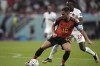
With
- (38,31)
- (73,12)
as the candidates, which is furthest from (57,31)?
(38,31)

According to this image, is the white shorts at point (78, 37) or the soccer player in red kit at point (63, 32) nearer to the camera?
the soccer player in red kit at point (63, 32)

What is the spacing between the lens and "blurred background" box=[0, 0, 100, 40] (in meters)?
37.1

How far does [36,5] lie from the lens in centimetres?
3809

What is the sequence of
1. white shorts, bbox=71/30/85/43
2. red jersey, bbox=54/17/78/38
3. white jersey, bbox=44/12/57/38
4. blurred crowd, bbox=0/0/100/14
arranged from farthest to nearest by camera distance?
1. blurred crowd, bbox=0/0/100/14
2. white jersey, bbox=44/12/57/38
3. white shorts, bbox=71/30/85/43
4. red jersey, bbox=54/17/78/38

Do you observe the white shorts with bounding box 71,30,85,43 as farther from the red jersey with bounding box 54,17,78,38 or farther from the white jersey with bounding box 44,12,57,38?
the white jersey with bounding box 44,12,57,38

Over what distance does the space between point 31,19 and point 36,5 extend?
1508 millimetres

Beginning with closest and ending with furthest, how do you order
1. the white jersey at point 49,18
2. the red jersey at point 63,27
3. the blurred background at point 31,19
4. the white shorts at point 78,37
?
the red jersey at point 63,27 < the white shorts at point 78,37 < the white jersey at point 49,18 < the blurred background at point 31,19

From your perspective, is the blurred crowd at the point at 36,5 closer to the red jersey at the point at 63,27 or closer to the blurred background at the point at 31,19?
the blurred background at the point at 31,19

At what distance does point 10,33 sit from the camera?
123 ft

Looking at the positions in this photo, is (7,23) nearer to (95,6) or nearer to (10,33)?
(10,33)

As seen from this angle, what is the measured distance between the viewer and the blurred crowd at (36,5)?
3762 centimetres

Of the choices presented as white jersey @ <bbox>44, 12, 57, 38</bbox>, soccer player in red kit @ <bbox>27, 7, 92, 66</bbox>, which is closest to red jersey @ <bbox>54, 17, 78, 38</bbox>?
soccer player in red kit @ <bbox>27, 7, 92, 66</bbox>

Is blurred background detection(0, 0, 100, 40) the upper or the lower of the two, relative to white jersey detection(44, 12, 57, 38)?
lower

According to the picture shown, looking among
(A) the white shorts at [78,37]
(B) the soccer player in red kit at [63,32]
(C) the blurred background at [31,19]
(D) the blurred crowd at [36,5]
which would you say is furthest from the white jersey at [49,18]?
(B) the soccer player in red kit at [63,32]
